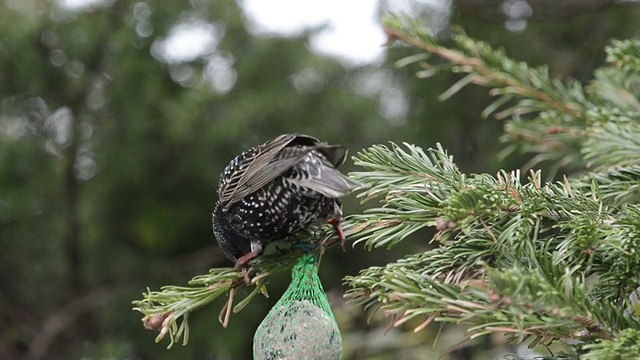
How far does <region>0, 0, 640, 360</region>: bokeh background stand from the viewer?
2.30 metres

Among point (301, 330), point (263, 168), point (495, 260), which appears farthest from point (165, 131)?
point (495, 260)

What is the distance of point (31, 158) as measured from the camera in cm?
231

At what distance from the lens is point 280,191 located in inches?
47.6

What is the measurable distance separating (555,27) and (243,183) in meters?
1.70

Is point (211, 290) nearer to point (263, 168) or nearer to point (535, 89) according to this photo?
point (263, 168)

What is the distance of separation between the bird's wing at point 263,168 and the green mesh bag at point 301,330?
15 cm

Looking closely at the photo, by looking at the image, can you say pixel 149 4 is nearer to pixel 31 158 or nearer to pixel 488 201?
pixel 31 158

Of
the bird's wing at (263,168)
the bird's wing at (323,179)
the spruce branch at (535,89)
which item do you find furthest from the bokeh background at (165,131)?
the bird's wing at (323,179)

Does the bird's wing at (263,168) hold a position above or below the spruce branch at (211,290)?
above

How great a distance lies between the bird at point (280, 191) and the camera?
1134mm

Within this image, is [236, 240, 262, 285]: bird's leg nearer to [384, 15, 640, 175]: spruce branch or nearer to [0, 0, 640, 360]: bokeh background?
[384, 15, 640, 175]: spruce branch

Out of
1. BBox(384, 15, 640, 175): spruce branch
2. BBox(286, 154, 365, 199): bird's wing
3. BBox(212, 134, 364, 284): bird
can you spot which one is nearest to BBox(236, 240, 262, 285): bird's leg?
BBox(212, 134, 364, 284): bird

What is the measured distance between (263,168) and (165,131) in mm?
1218

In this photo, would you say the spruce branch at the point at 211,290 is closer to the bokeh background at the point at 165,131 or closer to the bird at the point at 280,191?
the bird at the point at 280,191
